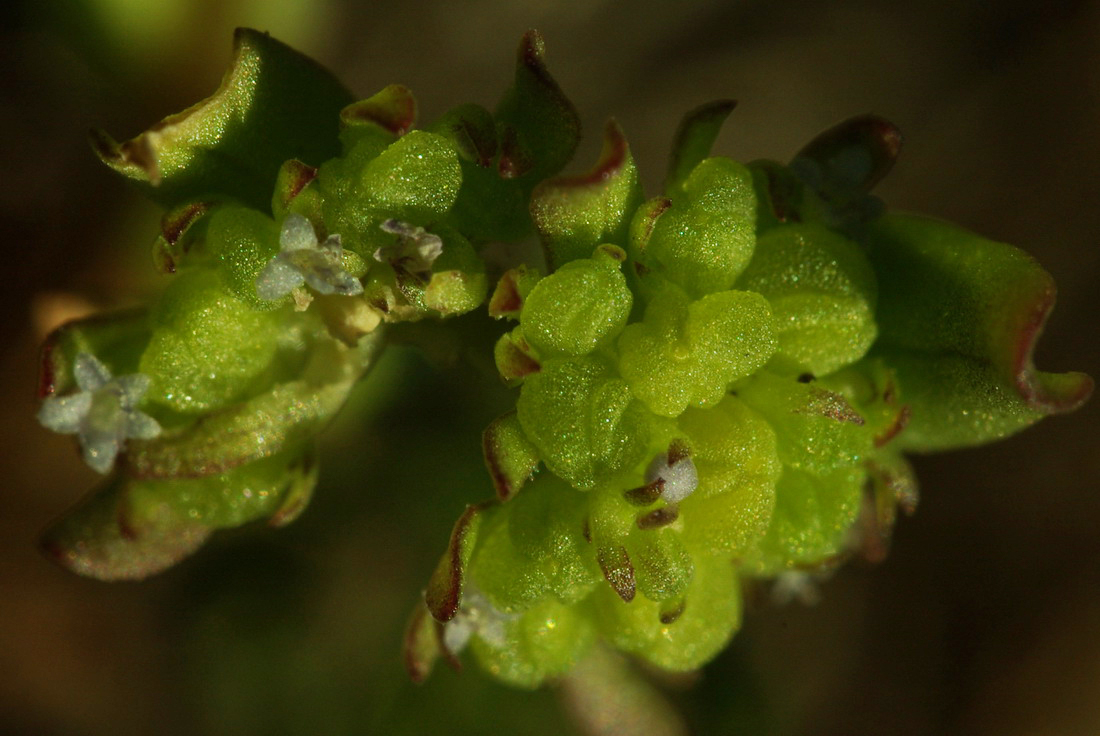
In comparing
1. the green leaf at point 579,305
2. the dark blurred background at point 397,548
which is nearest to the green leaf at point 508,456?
the green leaf at point 579,305

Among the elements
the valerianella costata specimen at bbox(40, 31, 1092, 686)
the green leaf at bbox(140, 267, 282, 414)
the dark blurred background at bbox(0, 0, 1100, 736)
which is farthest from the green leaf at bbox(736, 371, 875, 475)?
the dark blurred background at bbox(0, 0, 1100, 736)

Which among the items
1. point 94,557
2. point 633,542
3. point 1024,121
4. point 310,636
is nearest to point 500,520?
point 633,542

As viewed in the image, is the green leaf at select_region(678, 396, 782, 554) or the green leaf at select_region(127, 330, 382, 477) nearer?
the green leaf at select_region(678, 396, 782, 554)

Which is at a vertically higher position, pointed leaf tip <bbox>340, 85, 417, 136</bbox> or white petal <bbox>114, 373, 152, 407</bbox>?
pointed leaf tip <bbox>340, 85, 417, 136</bbox>

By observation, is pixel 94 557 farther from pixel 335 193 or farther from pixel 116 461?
pixel 335 193

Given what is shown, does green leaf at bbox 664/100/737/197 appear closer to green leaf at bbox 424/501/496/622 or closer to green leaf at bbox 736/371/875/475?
green leaf at bbox 736/371/875/475

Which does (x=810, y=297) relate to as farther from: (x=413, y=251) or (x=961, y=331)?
(x=413, y=251)

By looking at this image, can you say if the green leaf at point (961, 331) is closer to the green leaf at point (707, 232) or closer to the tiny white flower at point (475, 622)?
the green leaf at point (707, 232)
